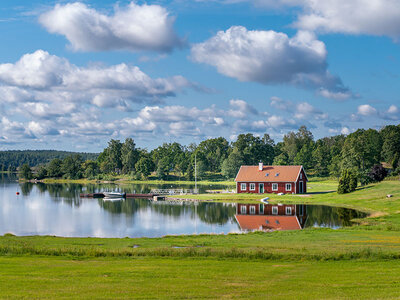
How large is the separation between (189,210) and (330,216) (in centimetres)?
1813

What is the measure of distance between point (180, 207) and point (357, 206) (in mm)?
Result: 22984

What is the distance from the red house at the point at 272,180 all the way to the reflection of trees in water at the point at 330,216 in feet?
47.2

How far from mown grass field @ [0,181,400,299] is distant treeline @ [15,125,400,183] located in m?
76.2

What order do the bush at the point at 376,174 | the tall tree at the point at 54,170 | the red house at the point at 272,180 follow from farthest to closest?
the tall tree at the point at 54,170 → the bush at the point at 376,174 → the red house at the point at 272,180

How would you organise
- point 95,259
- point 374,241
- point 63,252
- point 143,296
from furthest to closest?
point 374,241 → point 63,252 → point 95,259 → point 143,296

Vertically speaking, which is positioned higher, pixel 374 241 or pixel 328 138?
pixel 328 138

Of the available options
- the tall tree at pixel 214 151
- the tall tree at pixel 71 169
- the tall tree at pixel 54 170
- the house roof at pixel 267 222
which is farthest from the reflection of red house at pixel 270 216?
the tall tree at pixel 54 170

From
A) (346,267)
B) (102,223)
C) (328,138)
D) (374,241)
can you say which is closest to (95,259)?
(346,267)

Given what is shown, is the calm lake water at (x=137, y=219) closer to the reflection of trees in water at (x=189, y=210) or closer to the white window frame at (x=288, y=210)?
the reflection of trees in water at (x=189, y=210)

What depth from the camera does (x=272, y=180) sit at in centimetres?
6875

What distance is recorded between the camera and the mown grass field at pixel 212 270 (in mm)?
13273

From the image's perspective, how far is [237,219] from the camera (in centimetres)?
4547

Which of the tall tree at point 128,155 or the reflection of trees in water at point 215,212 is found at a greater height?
the tall tree at point 128,155

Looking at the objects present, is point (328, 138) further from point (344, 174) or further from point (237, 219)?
point (237, 219)
